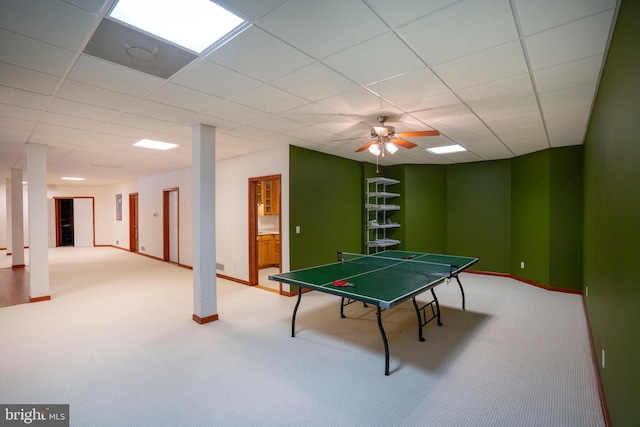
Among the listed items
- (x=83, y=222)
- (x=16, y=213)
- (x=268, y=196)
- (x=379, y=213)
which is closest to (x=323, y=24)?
(x=379, y=213)

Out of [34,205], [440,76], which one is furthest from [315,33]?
[34,205]

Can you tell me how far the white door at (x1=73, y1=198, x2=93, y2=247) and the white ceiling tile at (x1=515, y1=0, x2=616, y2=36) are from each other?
1435cm

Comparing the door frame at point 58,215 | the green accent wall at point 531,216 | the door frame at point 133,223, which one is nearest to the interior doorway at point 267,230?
the green accent wall at point 531,216

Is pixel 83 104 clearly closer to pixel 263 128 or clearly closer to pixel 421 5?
pixel 263 128

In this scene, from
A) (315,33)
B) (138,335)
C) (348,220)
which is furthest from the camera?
(348,220)

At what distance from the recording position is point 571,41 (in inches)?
78.9

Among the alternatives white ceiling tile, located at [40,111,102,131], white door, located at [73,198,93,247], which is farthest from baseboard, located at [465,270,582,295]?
white door, located at [73,198,93,247]

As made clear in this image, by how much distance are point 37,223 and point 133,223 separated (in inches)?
240

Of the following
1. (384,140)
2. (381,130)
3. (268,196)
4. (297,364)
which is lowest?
(297,364)

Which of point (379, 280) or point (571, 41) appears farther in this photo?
point (379, 280)

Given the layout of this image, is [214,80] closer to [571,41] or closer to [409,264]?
[571,41]

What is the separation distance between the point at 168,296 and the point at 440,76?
5.08 meters

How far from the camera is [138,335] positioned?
348 cm

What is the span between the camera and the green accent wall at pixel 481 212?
6555 mm
